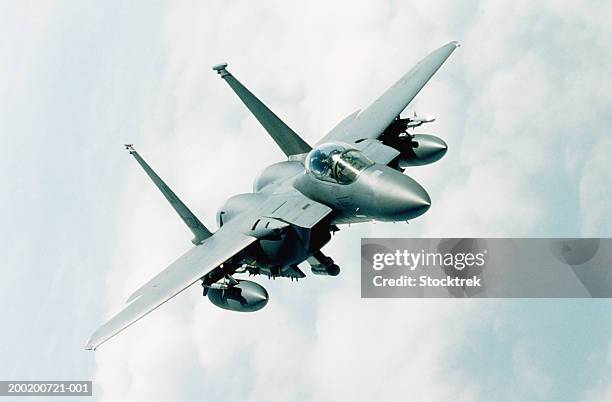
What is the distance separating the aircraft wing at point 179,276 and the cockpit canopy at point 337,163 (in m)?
2.64

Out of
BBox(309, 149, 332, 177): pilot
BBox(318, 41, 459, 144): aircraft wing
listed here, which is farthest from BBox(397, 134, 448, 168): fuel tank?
BBox(309, 149, 332, 177): pilot

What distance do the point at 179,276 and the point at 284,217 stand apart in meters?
3.43

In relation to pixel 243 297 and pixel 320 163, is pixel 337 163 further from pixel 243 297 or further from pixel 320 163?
pixel 243 297

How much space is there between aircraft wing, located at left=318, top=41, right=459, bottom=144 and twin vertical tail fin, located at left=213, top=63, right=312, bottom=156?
1.36 m

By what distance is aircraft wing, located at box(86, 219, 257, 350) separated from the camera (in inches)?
872

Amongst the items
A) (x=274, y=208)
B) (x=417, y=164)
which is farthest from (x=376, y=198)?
(x=417, y=164)

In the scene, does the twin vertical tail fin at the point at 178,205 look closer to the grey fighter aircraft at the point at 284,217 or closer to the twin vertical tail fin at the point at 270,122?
the grey fighter aircraft at the point at 284,217

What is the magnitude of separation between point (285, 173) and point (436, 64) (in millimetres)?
7446

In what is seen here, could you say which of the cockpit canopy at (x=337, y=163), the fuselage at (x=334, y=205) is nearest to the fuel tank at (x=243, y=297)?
the fuselage at (x=334, y=205)

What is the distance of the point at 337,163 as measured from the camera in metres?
22.8

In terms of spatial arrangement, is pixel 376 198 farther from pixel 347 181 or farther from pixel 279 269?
pixel 279 269

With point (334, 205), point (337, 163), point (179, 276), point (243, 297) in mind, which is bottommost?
point (243, 297)

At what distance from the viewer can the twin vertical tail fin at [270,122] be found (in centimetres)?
2759

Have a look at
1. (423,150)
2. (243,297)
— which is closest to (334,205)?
(243,297)
